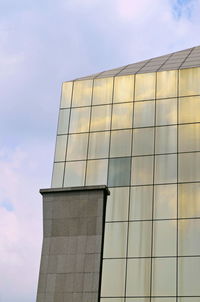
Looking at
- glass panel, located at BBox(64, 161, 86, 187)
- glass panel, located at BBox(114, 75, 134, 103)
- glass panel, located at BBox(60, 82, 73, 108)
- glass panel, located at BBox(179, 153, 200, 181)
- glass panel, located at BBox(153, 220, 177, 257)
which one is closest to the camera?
glass panel, located at BBox(153, 220, 177, 257)

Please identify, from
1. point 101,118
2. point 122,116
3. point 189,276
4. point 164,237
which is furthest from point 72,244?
point 122,116

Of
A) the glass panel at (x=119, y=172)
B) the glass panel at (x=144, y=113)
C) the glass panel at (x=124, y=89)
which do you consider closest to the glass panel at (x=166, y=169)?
the glass panel at (x=119, y=172)

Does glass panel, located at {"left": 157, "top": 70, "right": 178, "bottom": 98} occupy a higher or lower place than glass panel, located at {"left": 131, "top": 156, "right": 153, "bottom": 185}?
higher

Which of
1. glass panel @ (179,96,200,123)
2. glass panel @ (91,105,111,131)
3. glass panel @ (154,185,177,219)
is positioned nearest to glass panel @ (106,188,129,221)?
glass panel @ (154,185,177,219)

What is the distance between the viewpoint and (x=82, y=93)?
41.8 m

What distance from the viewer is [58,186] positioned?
126 feet

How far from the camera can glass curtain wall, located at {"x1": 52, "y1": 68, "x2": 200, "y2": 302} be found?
33375 mm

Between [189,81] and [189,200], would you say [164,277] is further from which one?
[189,81]

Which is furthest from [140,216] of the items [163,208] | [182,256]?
[182,256]

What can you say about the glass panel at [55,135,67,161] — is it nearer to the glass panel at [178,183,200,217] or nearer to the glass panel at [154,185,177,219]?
the glass panel at [154,185,177,219]

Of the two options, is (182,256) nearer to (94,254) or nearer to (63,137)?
(94,254)

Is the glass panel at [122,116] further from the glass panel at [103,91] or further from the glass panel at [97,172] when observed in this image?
the glass panel at [97,172]

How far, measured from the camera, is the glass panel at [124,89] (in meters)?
40.1

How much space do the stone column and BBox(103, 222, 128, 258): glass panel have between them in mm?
793
